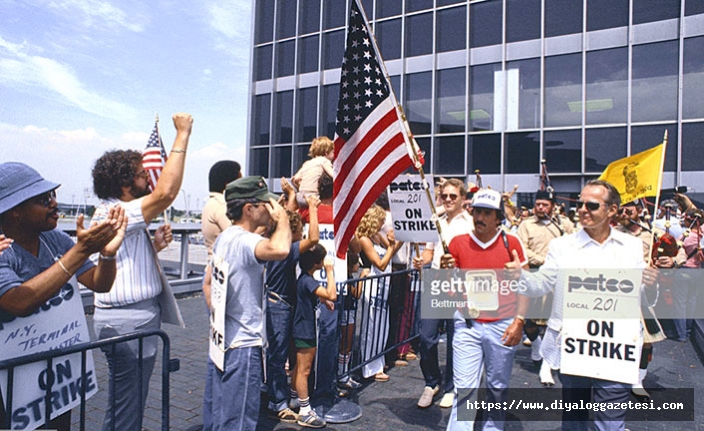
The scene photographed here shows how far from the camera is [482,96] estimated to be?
18.2m

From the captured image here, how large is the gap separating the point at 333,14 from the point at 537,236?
17.4m

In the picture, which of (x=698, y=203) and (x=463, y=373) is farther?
(x=698, y=203)

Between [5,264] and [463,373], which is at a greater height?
[5,264]

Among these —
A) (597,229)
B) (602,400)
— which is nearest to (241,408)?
(602,400)

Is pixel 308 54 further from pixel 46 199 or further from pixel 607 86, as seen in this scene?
pixel 46 199

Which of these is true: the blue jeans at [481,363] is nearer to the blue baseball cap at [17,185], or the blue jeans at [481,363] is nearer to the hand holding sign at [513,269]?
the hand holding sign at [513,269]

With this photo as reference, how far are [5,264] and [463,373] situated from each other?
3210mm

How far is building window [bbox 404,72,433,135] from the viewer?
755 inches

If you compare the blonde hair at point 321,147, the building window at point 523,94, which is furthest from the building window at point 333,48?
the blonde hair at point 321,147

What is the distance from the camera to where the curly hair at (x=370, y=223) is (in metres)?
5.66

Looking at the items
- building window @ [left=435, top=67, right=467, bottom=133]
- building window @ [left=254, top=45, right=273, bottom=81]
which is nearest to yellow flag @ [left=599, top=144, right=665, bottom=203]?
building window @ [left=435, top=67, right=467, bottom=133]

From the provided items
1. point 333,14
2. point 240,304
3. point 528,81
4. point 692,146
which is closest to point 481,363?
point 240,304

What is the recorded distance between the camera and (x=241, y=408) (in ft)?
10.3

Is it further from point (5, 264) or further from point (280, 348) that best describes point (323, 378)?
point (5, 264)
